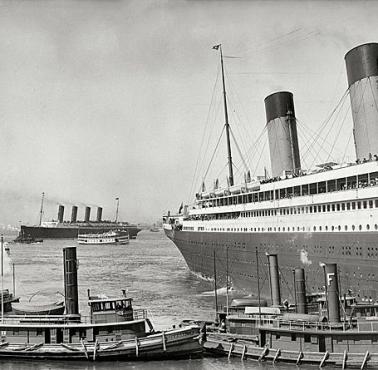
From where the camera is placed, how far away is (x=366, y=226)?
90.7 ft

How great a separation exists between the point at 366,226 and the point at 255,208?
13.1 m

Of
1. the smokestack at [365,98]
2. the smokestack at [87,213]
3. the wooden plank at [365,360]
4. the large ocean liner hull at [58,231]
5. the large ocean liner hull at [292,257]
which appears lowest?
the wooden plank at [365,360]

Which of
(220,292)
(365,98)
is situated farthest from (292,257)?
(365,98)

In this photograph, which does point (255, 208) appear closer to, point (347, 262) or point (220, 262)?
point (220, 262)

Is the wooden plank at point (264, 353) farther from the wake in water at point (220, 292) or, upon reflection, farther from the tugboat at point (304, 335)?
the wake in water at point (220, 292)

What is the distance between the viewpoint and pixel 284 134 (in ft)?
145

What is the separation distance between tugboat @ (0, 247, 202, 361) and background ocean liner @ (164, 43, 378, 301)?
28.9 ft

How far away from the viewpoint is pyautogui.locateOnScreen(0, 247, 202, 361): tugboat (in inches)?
840

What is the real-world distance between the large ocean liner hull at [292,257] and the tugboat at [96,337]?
32.1ft

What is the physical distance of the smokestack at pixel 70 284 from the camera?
23312 millimetres

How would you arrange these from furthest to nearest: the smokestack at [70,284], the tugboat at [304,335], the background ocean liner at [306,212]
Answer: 1. the background ocean liner at [306,212]
2. the smokestack at [70,284]
3. the tugboat at [304,335]

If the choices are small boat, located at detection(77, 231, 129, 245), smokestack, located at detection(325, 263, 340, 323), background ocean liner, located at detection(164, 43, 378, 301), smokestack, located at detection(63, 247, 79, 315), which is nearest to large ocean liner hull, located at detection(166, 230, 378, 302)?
background ocean liner, located at detection(164, 43, 378, 301)

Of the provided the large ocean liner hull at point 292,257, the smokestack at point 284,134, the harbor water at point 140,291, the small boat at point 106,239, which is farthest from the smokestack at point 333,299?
the small boat at point 106,239

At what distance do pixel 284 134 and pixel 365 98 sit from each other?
41.0 ft
